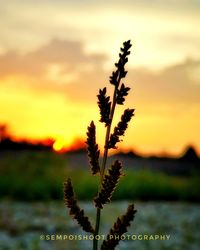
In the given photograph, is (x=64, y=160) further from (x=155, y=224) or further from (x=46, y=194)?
(x=155, y=224)

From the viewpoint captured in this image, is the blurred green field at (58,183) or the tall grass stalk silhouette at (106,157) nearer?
the tall grass stalk silhouette at (106,157)

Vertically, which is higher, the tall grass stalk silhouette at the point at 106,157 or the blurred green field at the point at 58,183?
the blurred green field at the point at 58,183

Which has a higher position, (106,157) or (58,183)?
(58,183)

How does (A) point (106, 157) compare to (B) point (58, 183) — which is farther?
(B) point (58, 183)

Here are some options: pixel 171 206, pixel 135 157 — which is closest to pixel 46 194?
pixel 171 206
